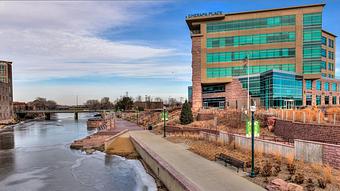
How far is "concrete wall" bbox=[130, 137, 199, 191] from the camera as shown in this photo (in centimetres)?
1271

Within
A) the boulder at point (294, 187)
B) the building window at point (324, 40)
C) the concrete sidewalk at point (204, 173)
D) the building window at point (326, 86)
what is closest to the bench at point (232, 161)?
the concrete sidewalk at point (204, 173)

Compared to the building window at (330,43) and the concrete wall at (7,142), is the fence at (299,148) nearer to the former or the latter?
the concrete wall at (7,142)

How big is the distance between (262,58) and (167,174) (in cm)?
4807

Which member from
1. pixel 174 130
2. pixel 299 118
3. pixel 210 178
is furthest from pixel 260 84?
pixel 210 178

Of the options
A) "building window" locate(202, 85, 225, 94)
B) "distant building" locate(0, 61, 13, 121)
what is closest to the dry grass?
"building window" locate(202, 85, 225, 94)

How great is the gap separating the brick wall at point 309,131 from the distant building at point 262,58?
87.3 ft

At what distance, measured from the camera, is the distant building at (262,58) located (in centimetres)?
5581

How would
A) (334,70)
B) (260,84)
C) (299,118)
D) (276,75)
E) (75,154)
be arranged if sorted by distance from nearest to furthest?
(299,118)
(75,154)
(276,75)
(260,84)
(334,70)

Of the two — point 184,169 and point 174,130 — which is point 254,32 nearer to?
point 174,130

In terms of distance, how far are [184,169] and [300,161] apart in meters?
6.23

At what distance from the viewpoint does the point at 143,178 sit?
64.1ft

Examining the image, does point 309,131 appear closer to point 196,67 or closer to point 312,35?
point 312,35

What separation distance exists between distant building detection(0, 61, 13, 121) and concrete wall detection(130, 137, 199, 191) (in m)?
101

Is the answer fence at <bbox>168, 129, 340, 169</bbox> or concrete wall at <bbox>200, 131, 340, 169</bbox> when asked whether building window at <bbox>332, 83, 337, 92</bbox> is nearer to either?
fence at <bbox>168, 129, 340, 169</bbox>
